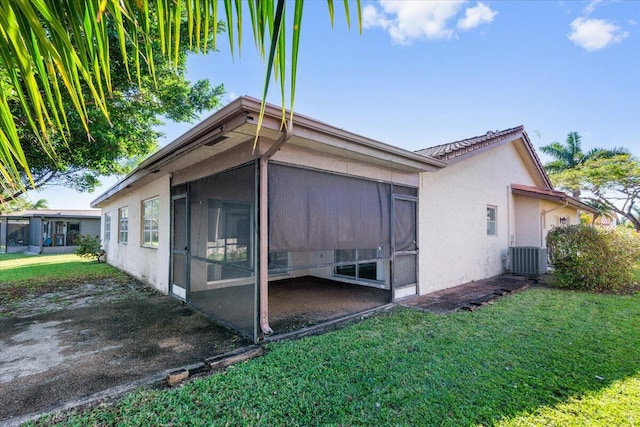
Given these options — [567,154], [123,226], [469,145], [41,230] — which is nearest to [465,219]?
[469,145]

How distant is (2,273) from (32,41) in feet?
49.8

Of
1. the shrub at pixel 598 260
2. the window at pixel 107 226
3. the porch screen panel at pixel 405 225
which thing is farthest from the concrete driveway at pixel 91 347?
the shrub at pixel 598 260

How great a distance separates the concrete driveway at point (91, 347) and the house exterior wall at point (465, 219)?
510cm

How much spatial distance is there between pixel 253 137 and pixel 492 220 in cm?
894

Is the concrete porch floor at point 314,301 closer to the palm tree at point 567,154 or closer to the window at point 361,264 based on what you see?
the window at point 361,264

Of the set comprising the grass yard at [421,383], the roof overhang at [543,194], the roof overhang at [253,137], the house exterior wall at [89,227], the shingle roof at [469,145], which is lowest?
the grass yard at [421,383]

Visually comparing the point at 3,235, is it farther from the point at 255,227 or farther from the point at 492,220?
the point at 492,220

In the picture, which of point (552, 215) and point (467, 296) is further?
point (552, 215)

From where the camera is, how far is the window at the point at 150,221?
27.0ft

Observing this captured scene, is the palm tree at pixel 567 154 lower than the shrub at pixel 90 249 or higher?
higher

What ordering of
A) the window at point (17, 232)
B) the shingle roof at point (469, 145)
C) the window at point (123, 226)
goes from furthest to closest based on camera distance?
1. the window at point (17, 232)
2. the window at point (123, 226)
3. the shingle roof at point (469, 145)

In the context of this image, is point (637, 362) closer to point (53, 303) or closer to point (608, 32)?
point (608, 32)

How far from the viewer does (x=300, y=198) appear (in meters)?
4.91

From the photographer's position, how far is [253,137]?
4465mm
